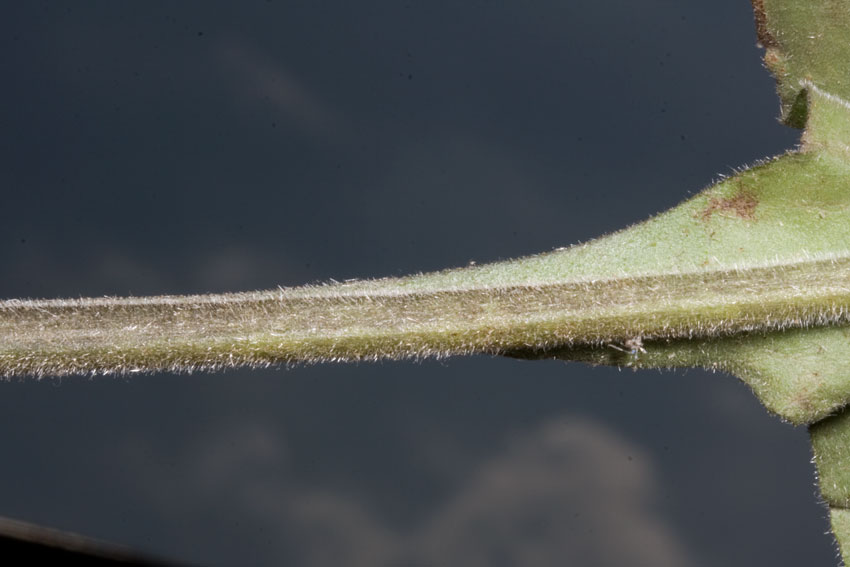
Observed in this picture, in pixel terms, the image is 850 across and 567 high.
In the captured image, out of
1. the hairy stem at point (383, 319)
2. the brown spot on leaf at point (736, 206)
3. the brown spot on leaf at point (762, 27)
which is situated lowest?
the hairy stem at point (383, 319)

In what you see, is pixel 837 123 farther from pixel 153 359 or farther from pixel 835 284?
pixel 153 359

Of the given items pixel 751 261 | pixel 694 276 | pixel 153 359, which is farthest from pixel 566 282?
pixel 153 359

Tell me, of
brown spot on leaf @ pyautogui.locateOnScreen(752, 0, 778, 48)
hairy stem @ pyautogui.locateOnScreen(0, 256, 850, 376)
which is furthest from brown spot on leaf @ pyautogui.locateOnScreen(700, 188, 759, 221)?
brown spot on leaf @ pyautogui.locateOnScreen(752, 0, 778, 48)

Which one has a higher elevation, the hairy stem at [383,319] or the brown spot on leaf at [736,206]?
the brown spot on leaf at [736,206]

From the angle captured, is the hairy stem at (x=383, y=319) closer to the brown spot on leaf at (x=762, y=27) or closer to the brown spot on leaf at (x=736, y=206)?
the brown spot on leaf at (x=736, y=206)

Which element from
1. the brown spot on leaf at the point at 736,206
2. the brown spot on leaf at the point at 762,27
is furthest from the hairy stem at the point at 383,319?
the brown spot on leaf at the point at 762,27

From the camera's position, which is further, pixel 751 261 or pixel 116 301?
pixel 751 261

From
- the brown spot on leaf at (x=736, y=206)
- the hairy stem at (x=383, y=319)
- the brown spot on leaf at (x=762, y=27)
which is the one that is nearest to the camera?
the hairy stem at (x=383, y=319)
